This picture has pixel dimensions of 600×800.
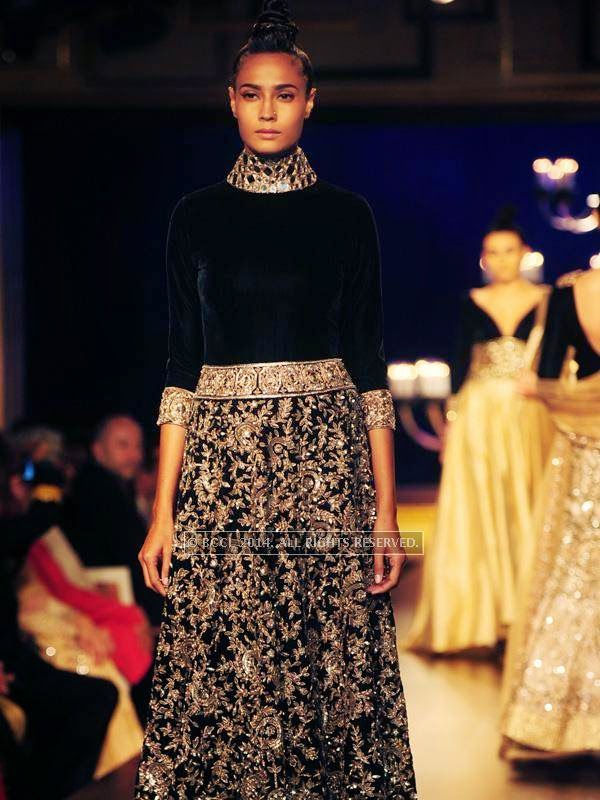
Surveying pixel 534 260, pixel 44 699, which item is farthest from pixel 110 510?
pixel 534 260

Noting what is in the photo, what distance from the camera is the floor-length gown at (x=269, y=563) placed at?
7.52 feet

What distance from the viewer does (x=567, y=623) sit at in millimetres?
3697

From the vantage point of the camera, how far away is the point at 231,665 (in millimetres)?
2299

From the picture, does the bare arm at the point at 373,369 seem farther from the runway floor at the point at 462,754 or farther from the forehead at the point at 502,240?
the forehead at the point at 502,240

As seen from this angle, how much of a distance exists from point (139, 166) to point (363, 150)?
6.55ft

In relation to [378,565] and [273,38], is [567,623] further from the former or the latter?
[273,38]

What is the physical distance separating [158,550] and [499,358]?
3599 mm

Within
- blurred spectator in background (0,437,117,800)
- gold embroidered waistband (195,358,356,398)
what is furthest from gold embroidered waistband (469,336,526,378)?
gold embroidered waistband (195,358,356,398)

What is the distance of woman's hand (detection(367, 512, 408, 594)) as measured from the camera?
2.33m

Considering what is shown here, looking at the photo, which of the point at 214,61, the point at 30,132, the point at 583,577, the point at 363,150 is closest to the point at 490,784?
the point at 583,577

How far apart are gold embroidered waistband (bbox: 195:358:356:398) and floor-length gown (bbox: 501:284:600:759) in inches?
55.8

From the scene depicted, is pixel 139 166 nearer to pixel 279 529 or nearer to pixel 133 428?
pixel 133 428

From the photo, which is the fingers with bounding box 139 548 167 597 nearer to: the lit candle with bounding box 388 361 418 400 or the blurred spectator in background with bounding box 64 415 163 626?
the blurred spectator in background with bounding box 64 415 163 626

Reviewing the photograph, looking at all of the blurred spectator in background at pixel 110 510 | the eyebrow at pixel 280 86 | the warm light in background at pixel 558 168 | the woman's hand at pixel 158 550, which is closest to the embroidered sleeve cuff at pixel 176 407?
the woman's hand at pixel 158 550
